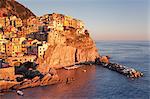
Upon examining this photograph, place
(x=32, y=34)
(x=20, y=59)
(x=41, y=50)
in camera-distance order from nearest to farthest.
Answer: (x=20, y=59) → (x=41, y=50) → (x=32, y=34)

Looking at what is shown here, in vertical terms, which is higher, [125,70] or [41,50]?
[41,50]

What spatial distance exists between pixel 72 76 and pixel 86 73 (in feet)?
10.9

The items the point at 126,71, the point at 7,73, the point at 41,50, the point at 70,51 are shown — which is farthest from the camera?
the point at 70,51

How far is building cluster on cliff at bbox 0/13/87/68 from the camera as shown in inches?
1621

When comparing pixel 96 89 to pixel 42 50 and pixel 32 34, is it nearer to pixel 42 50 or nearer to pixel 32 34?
→ pixel 42 50

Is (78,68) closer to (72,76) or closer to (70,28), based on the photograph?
(72,76)

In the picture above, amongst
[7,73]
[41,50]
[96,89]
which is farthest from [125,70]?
[7,73]

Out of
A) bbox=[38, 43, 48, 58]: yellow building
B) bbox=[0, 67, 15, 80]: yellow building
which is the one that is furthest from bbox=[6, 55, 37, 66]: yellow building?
bbox=[0, 67, 15, 80]: yellow building

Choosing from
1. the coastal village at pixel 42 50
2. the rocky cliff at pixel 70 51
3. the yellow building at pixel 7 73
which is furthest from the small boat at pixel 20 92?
the rocky cliff at pixel 70 51

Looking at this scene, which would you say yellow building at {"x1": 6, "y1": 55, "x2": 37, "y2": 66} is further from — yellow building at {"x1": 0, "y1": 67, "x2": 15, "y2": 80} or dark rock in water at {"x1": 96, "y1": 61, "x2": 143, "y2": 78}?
dark rock in water at {"x1": 96, "y1": 61, "x2": 143, "y2": 78}

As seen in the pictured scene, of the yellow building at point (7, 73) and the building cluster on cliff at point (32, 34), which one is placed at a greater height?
the building cluster on cliff at point (32, 34)

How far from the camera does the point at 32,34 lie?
5022cm

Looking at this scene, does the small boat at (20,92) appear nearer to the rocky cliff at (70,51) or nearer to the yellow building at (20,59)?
the yellow building at (20,59)

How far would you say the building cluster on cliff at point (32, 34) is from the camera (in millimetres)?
41184
